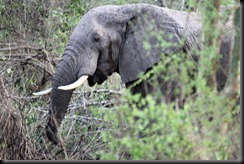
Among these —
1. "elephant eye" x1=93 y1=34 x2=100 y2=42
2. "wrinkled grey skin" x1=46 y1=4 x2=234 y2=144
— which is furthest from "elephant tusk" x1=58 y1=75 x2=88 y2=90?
"elephant eye" x1=93 y1=34 x2=100 y2=42

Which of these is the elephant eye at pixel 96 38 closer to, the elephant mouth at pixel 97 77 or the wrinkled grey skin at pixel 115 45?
the wrinkled grey skin at pixel 115 45

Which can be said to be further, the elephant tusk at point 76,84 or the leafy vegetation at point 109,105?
the elephant tusk at point 76,84

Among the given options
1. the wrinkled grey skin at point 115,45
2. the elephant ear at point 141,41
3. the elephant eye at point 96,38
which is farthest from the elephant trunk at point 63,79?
the elephant ear at point 141,41

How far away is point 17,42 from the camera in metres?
8.59

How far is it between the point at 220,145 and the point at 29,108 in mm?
3104

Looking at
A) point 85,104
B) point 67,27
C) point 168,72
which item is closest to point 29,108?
point 85,104

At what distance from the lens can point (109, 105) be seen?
25.4 ft

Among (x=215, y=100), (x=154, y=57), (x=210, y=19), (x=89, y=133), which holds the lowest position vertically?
(x=89, y=133)

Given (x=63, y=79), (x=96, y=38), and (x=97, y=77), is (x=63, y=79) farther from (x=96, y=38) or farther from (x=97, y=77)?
(x=96, y=38)

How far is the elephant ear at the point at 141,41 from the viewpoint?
6688 mm

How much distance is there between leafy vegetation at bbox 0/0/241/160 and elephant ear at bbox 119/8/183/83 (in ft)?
0.60

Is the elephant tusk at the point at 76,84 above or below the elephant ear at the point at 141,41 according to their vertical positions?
below

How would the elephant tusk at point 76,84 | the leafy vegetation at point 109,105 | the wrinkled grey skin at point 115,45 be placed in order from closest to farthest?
the leafy vegetation at point 109,105, the elephant tusk at point 76,84, the wrinkled grey skin at point 115,45

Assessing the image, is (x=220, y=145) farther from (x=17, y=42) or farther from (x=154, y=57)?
(x=17, y=42)
